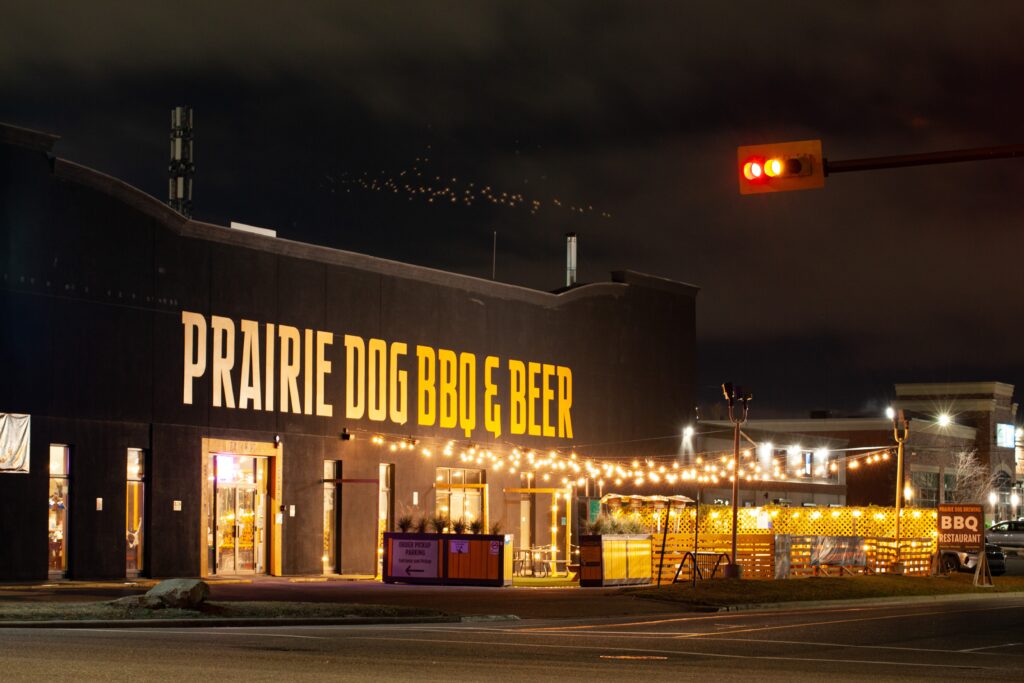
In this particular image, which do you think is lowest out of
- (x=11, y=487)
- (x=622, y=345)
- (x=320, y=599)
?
(x=320, y=599)

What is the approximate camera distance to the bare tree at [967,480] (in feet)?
311

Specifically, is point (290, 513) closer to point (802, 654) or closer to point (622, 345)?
point (622, 345)

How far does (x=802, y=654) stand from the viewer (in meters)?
19.3

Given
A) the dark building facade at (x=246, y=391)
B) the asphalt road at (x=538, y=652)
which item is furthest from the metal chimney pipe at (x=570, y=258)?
the asphalt road at (x=538, y=652)

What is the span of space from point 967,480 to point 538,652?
81.9m

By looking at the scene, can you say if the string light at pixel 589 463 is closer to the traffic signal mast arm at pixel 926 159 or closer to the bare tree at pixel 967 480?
the traffic signal mast arm at pixel 926 159

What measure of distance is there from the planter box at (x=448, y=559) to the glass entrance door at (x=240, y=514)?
4450mm

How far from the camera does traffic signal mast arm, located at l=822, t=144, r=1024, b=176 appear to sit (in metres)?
17.1

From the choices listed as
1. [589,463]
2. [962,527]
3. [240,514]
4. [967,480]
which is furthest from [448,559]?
[967,480]

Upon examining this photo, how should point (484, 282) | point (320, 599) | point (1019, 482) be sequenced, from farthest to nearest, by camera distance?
point (1019, 482) → point (484, 282) → point (320, 599)

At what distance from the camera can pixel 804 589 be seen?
34.6 meters

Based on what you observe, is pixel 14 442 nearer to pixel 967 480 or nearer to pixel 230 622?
pixel 230 622

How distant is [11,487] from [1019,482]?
3371 inches

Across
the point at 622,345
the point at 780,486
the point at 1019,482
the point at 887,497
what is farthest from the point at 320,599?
the point at 1019,482
